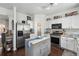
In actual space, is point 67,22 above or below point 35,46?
above

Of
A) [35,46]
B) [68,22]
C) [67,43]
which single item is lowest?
[67,43]

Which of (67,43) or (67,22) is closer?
(67,22)

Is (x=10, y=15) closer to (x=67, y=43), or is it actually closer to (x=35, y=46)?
(x=35, y=46)

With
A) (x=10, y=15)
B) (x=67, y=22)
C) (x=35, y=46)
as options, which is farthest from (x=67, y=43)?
(x=10, y=15)

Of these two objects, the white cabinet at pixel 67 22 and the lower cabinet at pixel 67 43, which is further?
the lower cabinet at pixel 67 43

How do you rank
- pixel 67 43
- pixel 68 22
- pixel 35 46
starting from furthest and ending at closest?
pixel 67 43
pixel 68 22
pixel 35 46

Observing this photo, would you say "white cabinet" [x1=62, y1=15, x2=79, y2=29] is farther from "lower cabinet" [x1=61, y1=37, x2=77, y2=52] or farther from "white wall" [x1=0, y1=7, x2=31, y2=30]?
"white wall" [x1=0, y1=7, x2=31, y2=30]

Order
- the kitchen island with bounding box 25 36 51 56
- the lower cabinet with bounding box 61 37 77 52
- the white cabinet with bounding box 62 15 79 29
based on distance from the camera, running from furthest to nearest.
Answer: the lower cabinet with bounding box 61 37 77 52 → the white cabinet with bounding box 62 15 79 29 → the kitchen island with bounding box 25 36 51 56

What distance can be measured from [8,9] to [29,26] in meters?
0.49

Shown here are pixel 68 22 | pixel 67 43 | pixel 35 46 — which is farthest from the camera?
pixel 67 43

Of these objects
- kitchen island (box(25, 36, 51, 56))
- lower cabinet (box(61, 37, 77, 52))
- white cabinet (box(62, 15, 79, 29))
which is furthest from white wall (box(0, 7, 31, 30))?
lower cabinet (box(61, 37, 77, 52))

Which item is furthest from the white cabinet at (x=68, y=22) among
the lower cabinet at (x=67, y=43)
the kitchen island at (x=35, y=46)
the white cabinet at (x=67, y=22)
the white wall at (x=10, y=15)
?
the white wall at (x=10, y=15)

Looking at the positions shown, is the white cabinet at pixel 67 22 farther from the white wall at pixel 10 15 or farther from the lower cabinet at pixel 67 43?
the white wall at pixel 10 15

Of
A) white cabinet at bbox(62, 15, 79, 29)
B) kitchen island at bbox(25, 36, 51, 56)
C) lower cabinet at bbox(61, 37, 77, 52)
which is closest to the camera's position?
kitchen island at bbox(25, 36, 51, 56)
